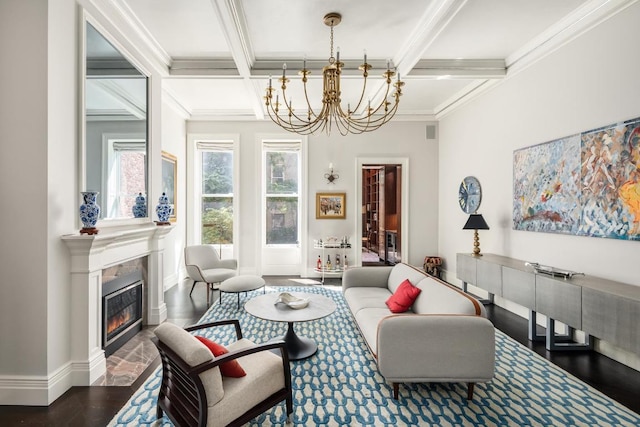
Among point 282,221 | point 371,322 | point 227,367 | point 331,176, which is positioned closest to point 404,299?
point 371,322

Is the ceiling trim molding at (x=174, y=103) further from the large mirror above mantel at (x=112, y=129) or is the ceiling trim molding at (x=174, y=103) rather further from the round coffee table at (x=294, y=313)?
the round coffee table at (x=294, y=313)

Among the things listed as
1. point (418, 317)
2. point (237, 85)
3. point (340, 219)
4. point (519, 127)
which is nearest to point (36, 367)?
point (418, 317)

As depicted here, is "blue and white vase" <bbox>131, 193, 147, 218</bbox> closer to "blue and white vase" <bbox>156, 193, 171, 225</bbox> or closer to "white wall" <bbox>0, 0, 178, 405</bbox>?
"blue and white vase" <bbox>156, 193, 171, 225</bbox>

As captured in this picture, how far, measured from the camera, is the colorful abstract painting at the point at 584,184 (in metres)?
2.61

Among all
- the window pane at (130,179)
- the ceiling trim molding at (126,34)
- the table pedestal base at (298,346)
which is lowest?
the table pedestal base at (298,346)

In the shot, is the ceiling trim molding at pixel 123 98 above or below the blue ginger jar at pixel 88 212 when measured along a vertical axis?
above

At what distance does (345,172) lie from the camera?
20.0 feet

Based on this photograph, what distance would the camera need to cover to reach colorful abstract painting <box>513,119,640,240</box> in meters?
2.61

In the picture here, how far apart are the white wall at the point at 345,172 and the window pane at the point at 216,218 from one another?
330 millimetres

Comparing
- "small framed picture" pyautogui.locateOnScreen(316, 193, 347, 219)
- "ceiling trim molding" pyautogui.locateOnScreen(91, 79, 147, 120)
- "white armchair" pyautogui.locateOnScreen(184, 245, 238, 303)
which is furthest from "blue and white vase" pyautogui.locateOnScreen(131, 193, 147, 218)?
"small framed picture" pyautogui.locateOnScreen(316, 193, 347, 219)

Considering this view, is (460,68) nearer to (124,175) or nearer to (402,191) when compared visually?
(402,191)

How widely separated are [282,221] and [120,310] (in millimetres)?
3468

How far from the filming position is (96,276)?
2.55 meters

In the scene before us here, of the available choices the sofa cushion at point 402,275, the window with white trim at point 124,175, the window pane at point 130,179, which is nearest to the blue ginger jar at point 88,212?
the window with white trim at point 124,175
